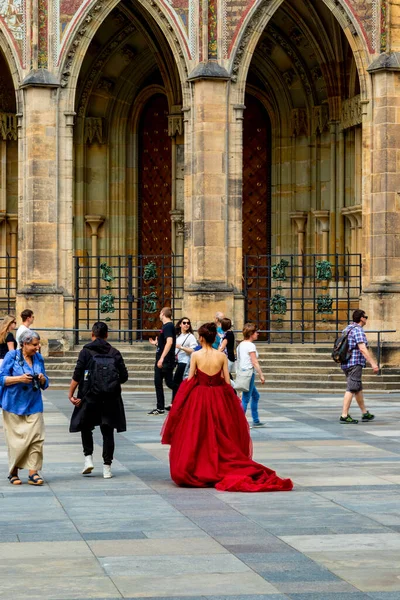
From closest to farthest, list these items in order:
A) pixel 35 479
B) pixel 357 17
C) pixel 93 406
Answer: pixel 35 479
pixel 93 406
pixel 357 17

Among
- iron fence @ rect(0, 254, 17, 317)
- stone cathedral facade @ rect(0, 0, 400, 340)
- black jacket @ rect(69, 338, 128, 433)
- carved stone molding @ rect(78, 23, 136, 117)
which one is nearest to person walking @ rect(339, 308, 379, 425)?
black jacket @ rect(69, 338, 128, 433)

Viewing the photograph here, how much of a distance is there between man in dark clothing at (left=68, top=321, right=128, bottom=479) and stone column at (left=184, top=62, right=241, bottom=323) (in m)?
11.8

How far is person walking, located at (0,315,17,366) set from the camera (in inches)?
602

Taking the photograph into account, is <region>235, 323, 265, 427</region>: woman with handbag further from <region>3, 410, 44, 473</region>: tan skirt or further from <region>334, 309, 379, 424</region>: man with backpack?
<region>3, 410, 44, 473</region>: tan skirt

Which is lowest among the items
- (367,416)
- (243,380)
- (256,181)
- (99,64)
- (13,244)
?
(367,416)

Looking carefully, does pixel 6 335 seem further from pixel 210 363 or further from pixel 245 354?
pixel 210 363

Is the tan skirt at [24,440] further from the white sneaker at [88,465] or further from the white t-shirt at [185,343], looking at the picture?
the white t-shirt at [185,343]

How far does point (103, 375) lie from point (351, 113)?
16082 millimetres

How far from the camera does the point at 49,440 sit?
51.4 feet

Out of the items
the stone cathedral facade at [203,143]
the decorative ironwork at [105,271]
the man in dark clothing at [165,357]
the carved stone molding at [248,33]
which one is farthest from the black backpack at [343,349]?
the decorative ironwork at [105,271]

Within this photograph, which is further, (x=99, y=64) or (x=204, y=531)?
(x=99, y=64)

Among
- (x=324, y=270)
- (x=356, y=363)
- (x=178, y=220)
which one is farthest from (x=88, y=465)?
(x=178, y=220)

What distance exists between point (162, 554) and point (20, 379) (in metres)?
3.89

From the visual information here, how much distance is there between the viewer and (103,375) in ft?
41.1
